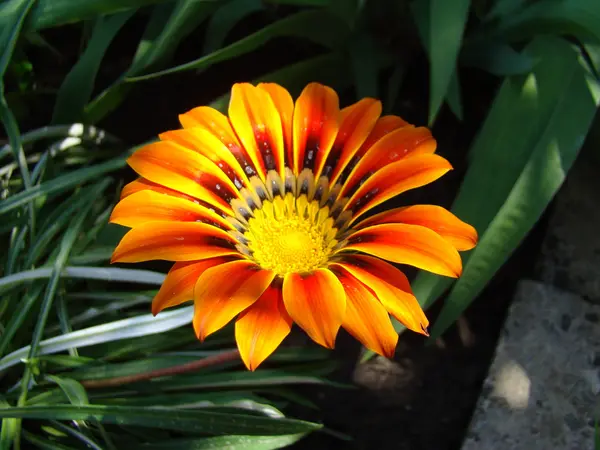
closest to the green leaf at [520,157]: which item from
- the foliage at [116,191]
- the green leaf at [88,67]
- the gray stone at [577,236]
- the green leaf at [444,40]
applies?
the foliage at [116,191]

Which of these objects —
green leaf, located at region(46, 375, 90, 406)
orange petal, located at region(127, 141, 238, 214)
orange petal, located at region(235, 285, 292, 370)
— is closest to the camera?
orange petal, located at region(235, 285, 292, 370)

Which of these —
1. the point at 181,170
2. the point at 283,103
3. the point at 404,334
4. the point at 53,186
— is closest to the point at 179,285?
the point at 181,170

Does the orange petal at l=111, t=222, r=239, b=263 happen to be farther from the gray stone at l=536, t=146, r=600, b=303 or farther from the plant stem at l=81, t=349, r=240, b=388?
the gray stone at l=536, t=146, r=600, b=303

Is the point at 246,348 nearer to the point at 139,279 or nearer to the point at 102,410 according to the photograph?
the point at 102,410

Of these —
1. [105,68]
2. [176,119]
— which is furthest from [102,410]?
[105,68]

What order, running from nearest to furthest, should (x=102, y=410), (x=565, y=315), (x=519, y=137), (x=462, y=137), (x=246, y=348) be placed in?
(x=246, y=348)
(x=102, y=410)
(x=519, y=137)
(x=565, y=315)
(x=462, y=137)

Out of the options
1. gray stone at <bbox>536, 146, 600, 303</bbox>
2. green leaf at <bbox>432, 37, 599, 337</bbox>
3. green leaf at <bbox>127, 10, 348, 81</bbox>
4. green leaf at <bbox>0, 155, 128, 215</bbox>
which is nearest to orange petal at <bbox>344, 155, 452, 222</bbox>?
green leaf at <bbox>432, 37, 599, 337</bbox>

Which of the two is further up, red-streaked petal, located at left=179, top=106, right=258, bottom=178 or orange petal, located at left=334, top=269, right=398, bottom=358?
red-streaked petal, located at left=179, top=106, right=258, bottom=178
